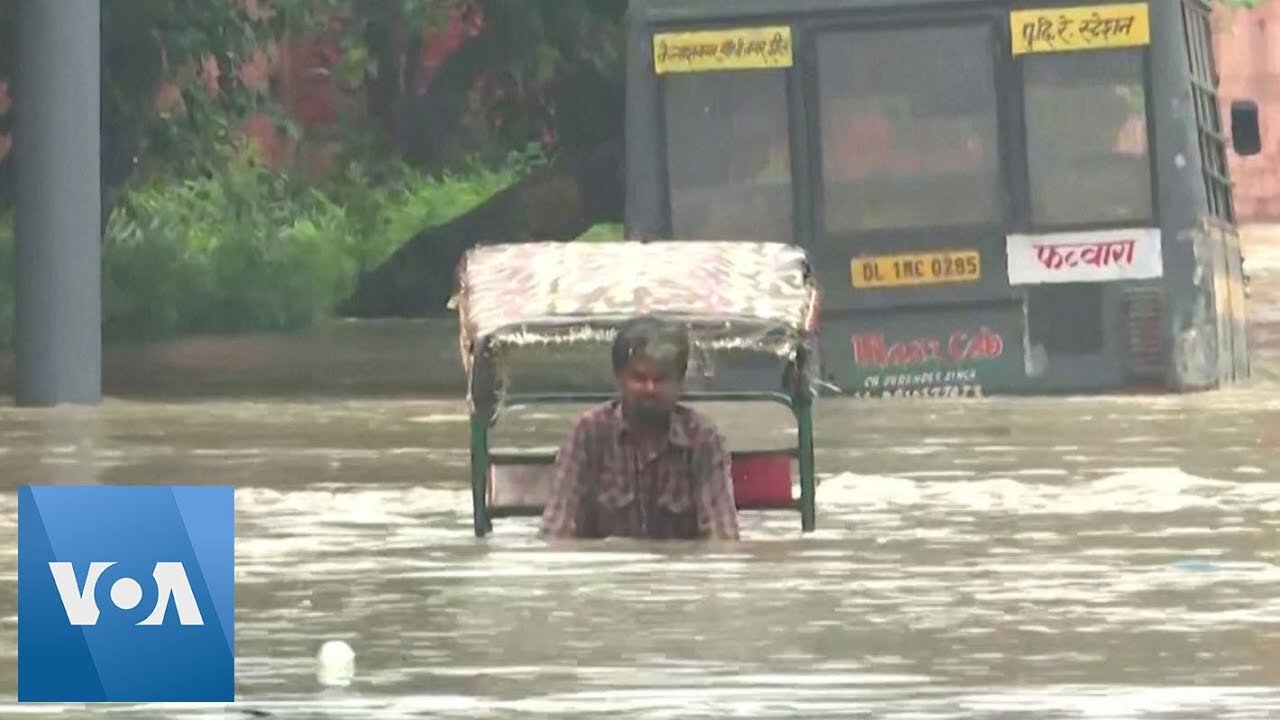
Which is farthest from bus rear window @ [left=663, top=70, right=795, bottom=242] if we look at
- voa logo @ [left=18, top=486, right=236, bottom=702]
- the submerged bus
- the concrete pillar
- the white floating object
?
voa logo @ [left=18, top=486, right=236, bottom=702]

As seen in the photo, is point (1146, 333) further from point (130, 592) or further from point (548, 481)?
point (130, 592)

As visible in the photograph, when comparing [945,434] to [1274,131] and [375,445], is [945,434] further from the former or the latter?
[1274,131]

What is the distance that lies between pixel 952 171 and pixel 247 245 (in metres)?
14.5

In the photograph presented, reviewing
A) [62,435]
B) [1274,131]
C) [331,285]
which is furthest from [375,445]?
[1274,131]

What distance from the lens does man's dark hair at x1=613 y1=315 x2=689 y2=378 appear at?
527 inches

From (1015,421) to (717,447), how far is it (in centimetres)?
780

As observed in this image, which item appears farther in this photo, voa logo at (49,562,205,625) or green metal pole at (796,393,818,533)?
green metal pole at (796,393,818,533)

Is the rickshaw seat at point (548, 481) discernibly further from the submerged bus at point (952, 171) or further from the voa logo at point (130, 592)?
the submerged bus at point (952, 171)

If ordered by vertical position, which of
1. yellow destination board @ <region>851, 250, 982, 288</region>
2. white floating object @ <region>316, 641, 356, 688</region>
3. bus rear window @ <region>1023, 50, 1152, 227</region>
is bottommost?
white floating object @ <region>316, 641, 356, 688</region>

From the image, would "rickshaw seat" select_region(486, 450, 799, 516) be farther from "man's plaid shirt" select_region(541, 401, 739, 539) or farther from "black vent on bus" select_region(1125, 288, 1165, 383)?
"black vent on bus" select_region(1125, 288, 1165, 383)

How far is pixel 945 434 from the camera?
20375 millimetres

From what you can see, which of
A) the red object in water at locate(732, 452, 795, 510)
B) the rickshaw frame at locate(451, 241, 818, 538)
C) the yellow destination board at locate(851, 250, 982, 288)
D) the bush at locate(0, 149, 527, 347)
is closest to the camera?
the rickshaw frame at locate(451, 241, 818, 538)

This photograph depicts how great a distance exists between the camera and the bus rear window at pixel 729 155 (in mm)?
22359

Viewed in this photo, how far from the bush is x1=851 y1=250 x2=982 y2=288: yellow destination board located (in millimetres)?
10842
